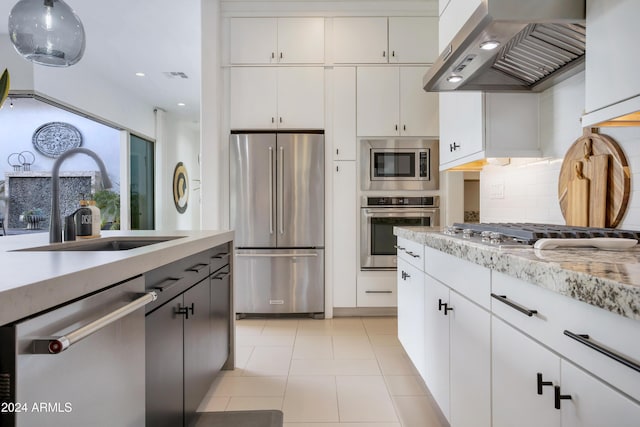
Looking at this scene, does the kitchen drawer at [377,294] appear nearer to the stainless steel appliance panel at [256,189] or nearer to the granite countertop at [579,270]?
the stainless steel appliance panel at [256,189]

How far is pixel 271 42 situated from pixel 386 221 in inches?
82.5

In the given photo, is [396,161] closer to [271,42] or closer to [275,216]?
[275,216]

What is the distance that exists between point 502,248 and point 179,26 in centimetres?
411

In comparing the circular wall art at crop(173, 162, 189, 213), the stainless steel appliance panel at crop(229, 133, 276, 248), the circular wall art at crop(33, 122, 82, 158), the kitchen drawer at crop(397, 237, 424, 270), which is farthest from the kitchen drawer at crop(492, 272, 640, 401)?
the circular wall art at crop(173, 162, 189, 213)

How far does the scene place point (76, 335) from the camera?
748 millimetres

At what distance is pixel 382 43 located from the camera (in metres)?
3.67

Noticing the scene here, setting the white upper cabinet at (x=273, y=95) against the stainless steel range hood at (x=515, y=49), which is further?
the white upper cabinet at (x=273, y=95)

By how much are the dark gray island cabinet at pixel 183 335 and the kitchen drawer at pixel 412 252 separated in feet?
3.76

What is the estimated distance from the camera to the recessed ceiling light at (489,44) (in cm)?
155

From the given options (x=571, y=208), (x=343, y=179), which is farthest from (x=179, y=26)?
(x=571, y=208)

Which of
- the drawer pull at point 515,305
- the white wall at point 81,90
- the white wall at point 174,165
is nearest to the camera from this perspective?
the drawer pull at point 515,305

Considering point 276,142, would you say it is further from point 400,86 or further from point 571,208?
point 571,208

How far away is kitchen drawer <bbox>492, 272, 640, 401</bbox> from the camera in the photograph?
2.05 ft

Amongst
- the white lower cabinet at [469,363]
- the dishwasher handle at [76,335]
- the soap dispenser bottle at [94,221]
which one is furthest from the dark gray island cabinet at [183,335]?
the white lower cabinet at [469,363]
